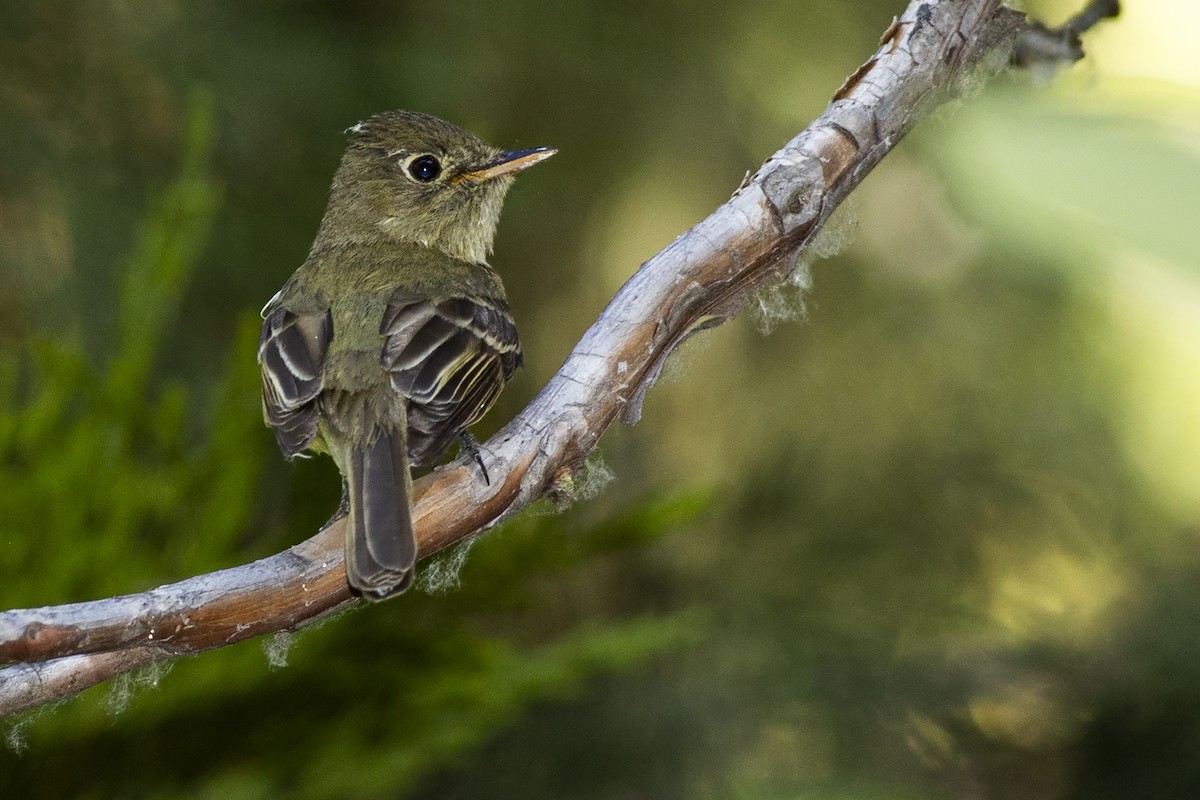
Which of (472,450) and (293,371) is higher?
(293,371)

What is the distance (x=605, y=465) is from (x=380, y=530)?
88 centimetres

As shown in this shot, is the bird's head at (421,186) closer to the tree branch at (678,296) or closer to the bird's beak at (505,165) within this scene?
the bird's beak at (505,165)

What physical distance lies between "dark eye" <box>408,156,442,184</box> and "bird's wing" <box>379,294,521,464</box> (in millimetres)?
529

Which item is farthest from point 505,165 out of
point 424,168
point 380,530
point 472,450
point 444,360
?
point 380,530

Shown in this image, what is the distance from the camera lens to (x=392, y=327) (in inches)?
107

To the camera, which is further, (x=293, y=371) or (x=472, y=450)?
(x=293, y=371)

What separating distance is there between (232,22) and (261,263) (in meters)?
0.81

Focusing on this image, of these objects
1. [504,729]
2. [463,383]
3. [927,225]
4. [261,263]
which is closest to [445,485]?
[463,383]

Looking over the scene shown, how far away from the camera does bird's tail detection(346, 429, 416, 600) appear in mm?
1772

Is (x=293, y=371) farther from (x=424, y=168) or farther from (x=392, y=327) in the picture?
(x=424, y=168)

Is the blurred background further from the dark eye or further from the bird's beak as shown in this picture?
the bird's beak

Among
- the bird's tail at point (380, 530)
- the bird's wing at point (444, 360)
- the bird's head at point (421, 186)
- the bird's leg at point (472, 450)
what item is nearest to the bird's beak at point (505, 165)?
the bird's head at point (421, 186)

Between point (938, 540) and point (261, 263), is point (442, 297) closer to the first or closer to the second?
point (261, 263)

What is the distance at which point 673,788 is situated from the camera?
3.85 metres
